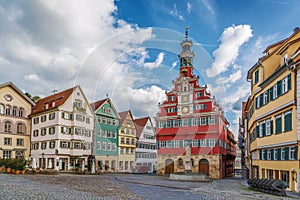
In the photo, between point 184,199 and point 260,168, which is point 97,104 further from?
point 184,199

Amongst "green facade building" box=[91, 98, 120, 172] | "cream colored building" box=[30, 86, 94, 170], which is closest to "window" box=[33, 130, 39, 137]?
"cream colored building" box=[30, 86, 94, 170]

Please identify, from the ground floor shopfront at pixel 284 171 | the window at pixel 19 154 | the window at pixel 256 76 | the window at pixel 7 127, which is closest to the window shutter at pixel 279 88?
the ground floor shopfront at pixel 284 171

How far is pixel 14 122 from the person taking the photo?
43.4 meters

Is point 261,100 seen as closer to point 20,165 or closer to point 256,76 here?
point 256,76

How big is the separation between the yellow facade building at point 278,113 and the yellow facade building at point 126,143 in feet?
91.1

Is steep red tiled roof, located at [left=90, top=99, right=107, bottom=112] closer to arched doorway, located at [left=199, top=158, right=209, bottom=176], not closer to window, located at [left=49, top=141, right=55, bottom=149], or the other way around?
window, located at [left=49, top=141, right=55, bottom=149]

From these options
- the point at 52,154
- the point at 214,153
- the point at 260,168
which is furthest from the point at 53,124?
the point at 260,168

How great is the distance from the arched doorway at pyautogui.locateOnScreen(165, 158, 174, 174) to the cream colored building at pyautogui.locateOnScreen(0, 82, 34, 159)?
21.3 metres

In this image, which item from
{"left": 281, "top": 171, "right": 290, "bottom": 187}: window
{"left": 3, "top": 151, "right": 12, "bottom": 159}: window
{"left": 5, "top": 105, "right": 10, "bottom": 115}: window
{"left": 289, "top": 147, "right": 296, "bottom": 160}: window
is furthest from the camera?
{"left": 5, "top": 105, "right": 10, "bottom": 115}: window

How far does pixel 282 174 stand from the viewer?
2041cm

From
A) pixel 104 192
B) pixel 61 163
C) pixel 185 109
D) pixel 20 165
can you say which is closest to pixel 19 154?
pixel 61 163

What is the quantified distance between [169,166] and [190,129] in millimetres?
6002

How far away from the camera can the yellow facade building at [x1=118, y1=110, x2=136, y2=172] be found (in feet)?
165

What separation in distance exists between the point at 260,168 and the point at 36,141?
3260 cm
